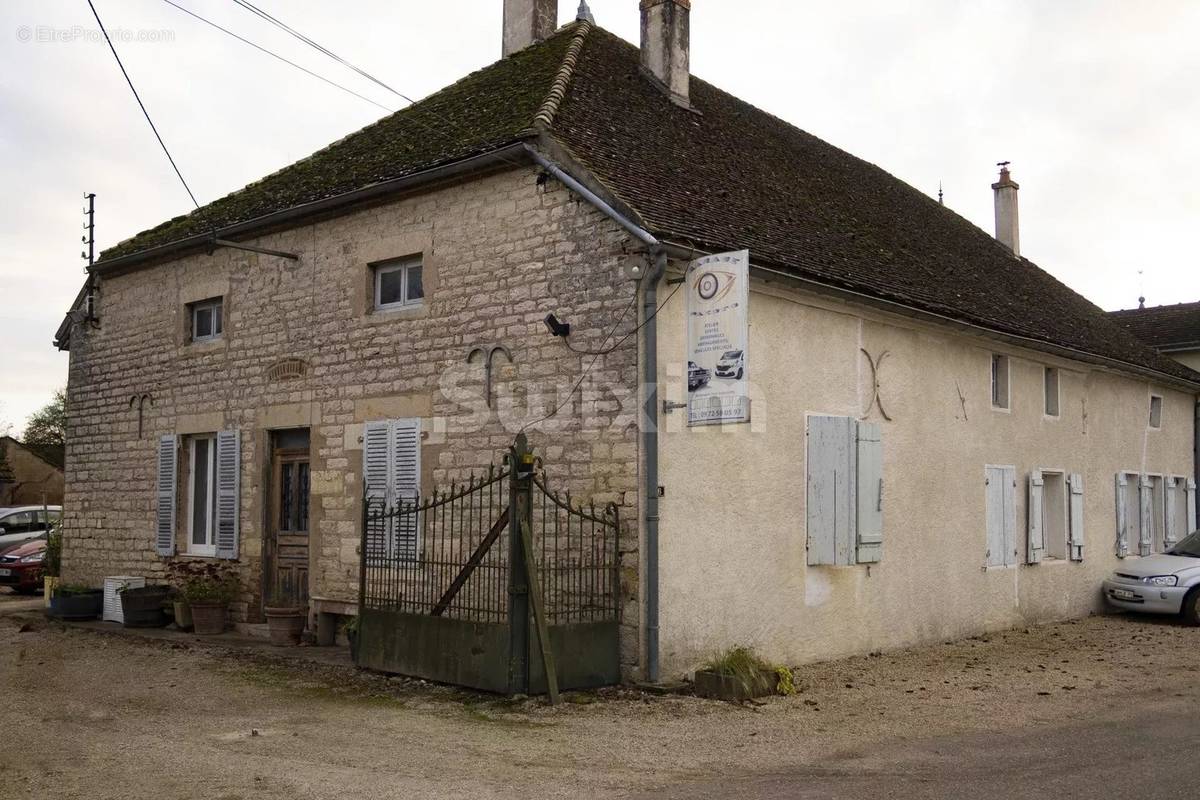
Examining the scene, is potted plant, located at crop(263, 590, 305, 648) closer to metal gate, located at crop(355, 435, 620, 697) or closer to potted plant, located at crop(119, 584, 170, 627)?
metal gate, located at crop(355, 435, 620, 697)

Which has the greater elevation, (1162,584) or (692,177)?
(692,177)

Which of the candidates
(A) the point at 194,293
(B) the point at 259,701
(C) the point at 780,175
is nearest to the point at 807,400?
(C) the point at 780,175

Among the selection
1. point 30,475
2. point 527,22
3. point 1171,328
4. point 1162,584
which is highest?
point 527,22

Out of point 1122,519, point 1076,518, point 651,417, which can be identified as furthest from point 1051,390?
point 651,417

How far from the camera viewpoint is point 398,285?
11.7 m

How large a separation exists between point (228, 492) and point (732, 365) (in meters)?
6.93

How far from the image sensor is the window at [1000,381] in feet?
47.2

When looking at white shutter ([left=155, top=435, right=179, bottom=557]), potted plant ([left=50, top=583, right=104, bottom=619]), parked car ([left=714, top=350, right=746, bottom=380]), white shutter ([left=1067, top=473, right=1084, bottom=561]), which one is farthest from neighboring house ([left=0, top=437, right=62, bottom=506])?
parked car ([left=714, top=350, right=746, bottom=380])

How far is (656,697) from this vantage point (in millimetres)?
8922

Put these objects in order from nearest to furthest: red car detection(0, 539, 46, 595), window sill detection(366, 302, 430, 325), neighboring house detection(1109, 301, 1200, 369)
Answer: window sill detection(366, 302, 430, 325) → red car detection(0, 539, 46, 595) → neighboring house detection(1109, 301, 1200, 369)

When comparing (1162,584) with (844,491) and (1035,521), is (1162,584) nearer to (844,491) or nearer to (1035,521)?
(1035,521)

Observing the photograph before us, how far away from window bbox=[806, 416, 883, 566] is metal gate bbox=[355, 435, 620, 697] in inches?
101

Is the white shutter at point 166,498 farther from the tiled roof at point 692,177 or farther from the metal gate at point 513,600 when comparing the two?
the metal gate at point 513,600

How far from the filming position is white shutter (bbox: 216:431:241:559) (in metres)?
13.0
